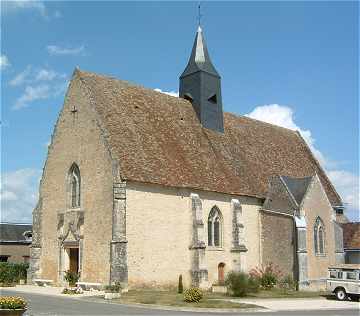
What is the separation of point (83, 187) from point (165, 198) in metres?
4.95

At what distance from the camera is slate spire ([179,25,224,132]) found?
1474 inches

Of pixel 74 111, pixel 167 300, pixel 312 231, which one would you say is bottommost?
pixel 167 300

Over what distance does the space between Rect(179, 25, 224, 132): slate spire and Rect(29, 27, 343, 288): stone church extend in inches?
3.9

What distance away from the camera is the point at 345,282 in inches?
1043

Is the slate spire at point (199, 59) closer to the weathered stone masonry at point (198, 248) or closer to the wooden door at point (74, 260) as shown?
the weathered stone masonry at point (198, 248)

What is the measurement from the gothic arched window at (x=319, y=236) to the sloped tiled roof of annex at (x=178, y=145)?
168 inches

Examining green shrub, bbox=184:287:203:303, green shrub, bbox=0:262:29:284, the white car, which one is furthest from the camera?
green shrub, bbox=0:262:29:284

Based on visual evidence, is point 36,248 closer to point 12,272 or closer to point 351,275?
point 12,272

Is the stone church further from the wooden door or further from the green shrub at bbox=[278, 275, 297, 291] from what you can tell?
the green shrub at bbox=[278, 275, 297, 291]

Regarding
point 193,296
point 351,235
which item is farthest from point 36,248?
point 351,235

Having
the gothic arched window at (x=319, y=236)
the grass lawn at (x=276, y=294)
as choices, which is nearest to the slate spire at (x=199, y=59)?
the gothic arched window at (x=319, y=236)

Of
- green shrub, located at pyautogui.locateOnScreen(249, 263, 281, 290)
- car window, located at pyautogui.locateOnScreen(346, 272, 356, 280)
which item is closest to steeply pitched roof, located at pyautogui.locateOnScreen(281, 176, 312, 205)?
green shrub, located at pyautogui.locateOnScreen(249, 263, 281, 290)

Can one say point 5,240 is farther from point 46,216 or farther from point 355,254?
point 355,254

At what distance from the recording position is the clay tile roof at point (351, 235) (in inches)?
1544
